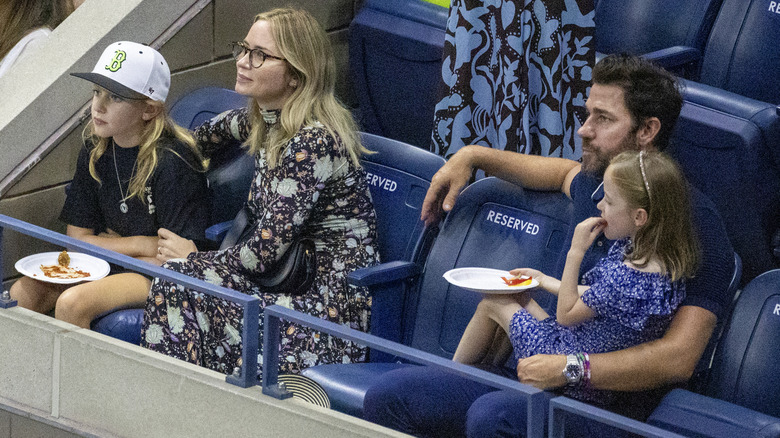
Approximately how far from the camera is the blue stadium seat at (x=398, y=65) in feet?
13.5

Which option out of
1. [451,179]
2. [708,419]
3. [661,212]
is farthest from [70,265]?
[708,419]

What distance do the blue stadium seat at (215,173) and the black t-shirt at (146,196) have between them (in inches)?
8.7

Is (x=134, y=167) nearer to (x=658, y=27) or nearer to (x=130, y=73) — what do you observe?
(x=130, y=73)

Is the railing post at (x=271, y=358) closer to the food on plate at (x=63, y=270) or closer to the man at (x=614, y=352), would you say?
the man at (x=614, y=352)

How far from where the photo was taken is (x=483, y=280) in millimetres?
2742

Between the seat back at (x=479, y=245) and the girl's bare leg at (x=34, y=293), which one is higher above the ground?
the seat back at (x=479, y=245)

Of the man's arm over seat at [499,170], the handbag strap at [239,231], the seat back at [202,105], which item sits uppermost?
the man's arm over seat at [499,170]

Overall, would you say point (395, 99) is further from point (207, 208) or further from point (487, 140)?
point (207, 208)

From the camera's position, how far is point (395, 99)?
421 cm

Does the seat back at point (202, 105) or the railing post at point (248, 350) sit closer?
the railing post at point (248, 350)

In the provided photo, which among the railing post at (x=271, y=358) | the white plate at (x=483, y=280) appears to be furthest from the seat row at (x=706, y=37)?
the railing post at (x=271, y=358)

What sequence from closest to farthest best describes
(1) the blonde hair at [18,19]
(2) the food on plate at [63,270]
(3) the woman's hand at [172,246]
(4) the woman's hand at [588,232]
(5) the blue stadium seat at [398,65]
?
(4) the woman's hand at [588,232] < (2) the food on plate at [63,270] < (3) the woman's hand at [172,246] < (1) the blonde hair at [18,19] < (5) the blue stadium seat at [398,65]

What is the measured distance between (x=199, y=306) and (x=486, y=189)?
0.86 meters

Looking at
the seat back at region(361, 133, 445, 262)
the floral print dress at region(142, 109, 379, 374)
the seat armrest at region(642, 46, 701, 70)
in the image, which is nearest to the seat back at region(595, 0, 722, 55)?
the seat armrest at region(642, 46, 701, 70)
